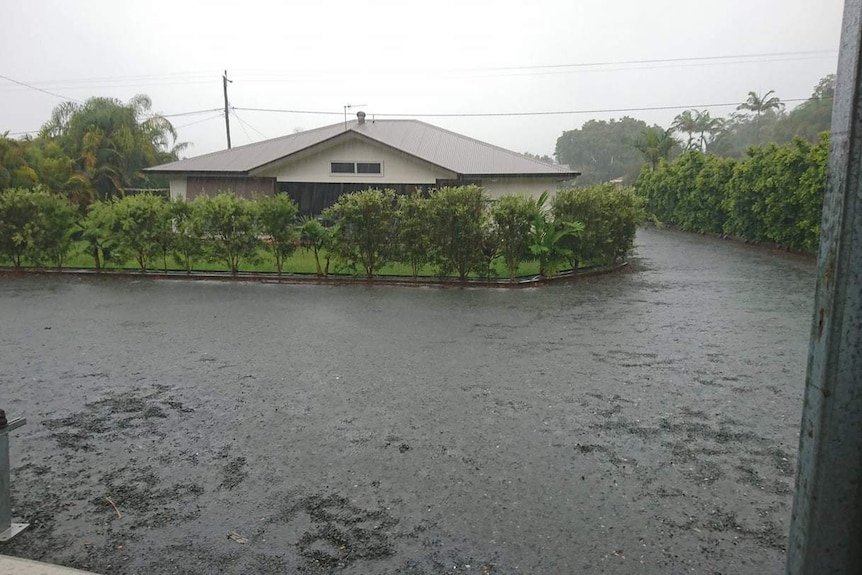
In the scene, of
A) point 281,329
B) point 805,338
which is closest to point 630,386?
point 805,338

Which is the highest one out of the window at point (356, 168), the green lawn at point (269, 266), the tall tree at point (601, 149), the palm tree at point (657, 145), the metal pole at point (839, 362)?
the tall tree at point (601, 149)

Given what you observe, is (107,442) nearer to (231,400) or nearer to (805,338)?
(231,400)

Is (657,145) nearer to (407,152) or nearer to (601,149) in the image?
(407,152)

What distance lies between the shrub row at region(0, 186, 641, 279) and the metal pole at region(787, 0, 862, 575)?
35.1 ft

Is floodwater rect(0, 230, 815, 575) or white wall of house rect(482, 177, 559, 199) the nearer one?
floodwater rect(0, 230, 815, 575)

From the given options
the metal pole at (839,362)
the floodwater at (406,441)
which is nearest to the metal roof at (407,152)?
the floodwater at (406,441)

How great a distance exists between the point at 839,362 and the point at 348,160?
63.4 feet

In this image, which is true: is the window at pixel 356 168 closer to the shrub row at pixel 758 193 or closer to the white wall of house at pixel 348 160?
the white wall of house at pixel 348 160

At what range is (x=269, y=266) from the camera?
1433 centimetres

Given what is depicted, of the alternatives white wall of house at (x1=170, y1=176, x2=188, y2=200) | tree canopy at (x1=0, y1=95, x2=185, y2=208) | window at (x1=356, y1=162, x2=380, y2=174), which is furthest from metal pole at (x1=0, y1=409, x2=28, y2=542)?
tree canopy at (x1=0, y1=95, x2=185, y2=208)

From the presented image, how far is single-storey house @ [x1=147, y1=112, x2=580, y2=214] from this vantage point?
19062mm

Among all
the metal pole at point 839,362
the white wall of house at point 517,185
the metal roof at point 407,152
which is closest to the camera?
the metal pole at point 839,362

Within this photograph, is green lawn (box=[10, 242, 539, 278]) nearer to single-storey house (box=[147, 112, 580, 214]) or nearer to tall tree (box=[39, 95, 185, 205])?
single-storey house (box=[147, 112, 580, 214])

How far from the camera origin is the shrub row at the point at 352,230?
40.5 ft
